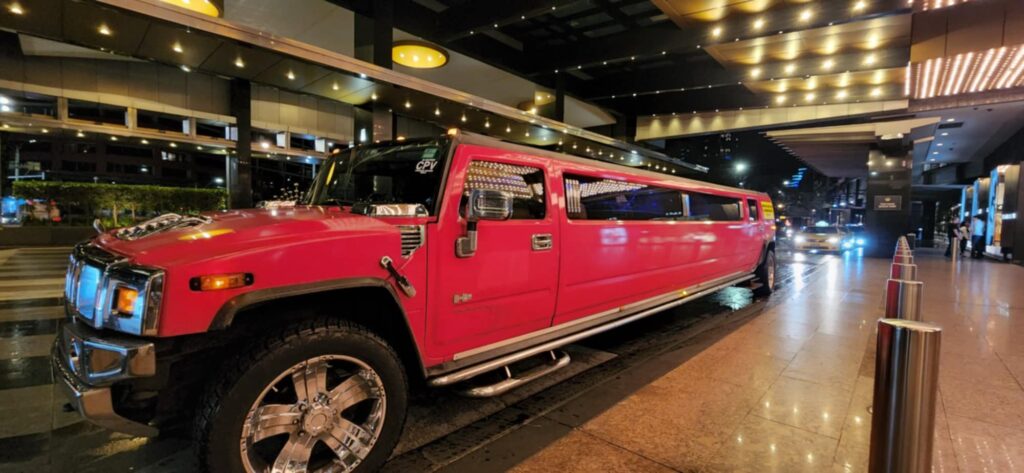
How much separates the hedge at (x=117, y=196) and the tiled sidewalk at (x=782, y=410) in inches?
624

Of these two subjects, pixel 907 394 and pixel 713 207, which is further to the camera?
pixel 713 207

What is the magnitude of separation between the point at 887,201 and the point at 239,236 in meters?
23.9

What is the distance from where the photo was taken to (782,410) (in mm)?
3277

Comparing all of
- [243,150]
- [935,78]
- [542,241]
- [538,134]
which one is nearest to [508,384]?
[542,241]

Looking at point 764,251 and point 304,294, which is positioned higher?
point 304,294

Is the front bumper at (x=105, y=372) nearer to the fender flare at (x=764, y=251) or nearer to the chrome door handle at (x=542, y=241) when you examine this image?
the chrome door handle at (x=542, y=241)

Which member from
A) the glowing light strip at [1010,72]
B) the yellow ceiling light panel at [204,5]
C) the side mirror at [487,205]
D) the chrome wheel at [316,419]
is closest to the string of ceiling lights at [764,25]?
the glowing light strip at [1010,72]

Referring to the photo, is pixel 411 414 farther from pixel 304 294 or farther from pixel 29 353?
pixel 29 353

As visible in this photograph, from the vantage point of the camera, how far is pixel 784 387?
3.70 metres

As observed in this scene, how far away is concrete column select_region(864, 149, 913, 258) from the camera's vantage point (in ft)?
60.3

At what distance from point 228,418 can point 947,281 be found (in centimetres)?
1407

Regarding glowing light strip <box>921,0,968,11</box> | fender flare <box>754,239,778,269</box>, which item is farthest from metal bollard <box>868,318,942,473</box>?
glowing light strip <box>921,0,968,11</box>

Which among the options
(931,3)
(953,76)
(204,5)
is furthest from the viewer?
(953,76)

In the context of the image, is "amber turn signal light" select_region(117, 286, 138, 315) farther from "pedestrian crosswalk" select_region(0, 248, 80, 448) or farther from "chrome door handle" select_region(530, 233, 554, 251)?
"chrome door handle" select_region(530, 233, 554, 251)
